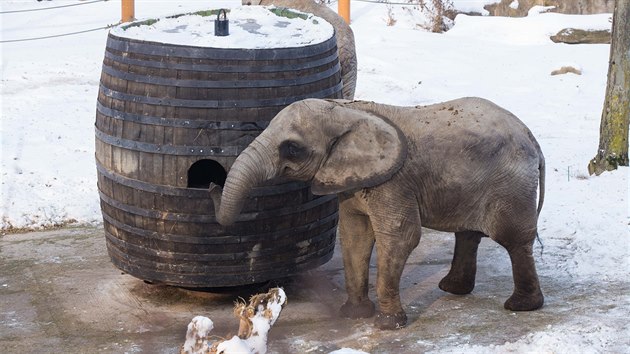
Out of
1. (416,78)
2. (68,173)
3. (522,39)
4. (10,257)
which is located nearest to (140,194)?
(10,257)

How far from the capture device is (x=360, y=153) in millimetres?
6535

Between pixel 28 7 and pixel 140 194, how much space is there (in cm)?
1283

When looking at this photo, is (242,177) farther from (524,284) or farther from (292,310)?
(524,284)

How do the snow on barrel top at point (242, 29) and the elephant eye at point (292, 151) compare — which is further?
the snow on barrel top at point (242, 29)

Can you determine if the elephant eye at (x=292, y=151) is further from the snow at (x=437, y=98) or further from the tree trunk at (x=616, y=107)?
the tree trunk at (x=616, y=107)

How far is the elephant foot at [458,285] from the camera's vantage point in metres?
7.43

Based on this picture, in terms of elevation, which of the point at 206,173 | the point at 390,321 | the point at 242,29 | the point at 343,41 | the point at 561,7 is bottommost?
the point at 561,7

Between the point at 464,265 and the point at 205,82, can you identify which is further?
the point at 464,265

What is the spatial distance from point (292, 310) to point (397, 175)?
1204 millimetres

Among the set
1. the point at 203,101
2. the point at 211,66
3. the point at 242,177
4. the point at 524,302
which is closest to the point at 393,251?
the point at 524,302

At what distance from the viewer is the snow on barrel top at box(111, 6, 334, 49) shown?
689 centimetres

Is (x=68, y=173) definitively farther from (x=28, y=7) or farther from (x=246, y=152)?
(x=28, y=7)

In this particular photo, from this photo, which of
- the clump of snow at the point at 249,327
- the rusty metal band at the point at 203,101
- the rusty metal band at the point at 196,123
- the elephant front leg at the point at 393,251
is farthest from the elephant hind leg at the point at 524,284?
the clump of snow at the point at 249,327

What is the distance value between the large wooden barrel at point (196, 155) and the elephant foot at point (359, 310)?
0.40 metres
